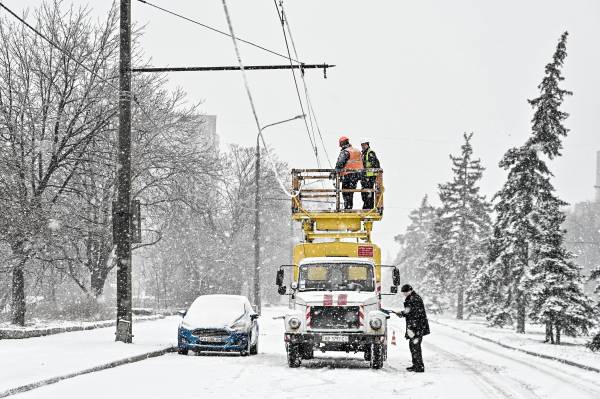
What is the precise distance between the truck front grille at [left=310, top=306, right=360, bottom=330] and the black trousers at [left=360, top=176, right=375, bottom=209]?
5.34m

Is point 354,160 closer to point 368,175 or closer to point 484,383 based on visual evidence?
point 368,175

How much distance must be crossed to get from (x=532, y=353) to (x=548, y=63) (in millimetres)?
17790

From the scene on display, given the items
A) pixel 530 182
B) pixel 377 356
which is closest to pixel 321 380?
pixel 377 356

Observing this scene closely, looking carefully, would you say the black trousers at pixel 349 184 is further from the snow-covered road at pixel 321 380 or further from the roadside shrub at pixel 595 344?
the roadside shrub at pixel 595 344

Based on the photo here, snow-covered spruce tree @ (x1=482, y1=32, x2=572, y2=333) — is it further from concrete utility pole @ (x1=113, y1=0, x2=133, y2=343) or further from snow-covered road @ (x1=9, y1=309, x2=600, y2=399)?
concrete utility pole @ (x1=113, y1=0, x2=133, y2=343)

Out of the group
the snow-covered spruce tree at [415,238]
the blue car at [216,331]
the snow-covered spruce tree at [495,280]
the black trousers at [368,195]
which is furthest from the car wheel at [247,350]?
the snow-covered spruce tree at [415,238]

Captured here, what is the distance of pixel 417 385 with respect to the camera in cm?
1362

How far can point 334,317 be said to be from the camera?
17234 mm

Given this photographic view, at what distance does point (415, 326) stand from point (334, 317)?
69.6 inches

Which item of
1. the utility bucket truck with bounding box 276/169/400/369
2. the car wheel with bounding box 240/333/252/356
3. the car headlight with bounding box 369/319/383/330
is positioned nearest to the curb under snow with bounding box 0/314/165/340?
the car wheel with bounding box 240/333/252/356

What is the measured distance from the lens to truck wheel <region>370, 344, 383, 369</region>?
54.5 feet

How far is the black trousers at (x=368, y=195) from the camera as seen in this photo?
2219 centimetres

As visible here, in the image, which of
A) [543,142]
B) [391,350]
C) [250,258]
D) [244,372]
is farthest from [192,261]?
[244,372]

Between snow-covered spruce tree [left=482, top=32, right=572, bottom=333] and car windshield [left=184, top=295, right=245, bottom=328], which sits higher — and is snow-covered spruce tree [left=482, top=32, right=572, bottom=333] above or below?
above
